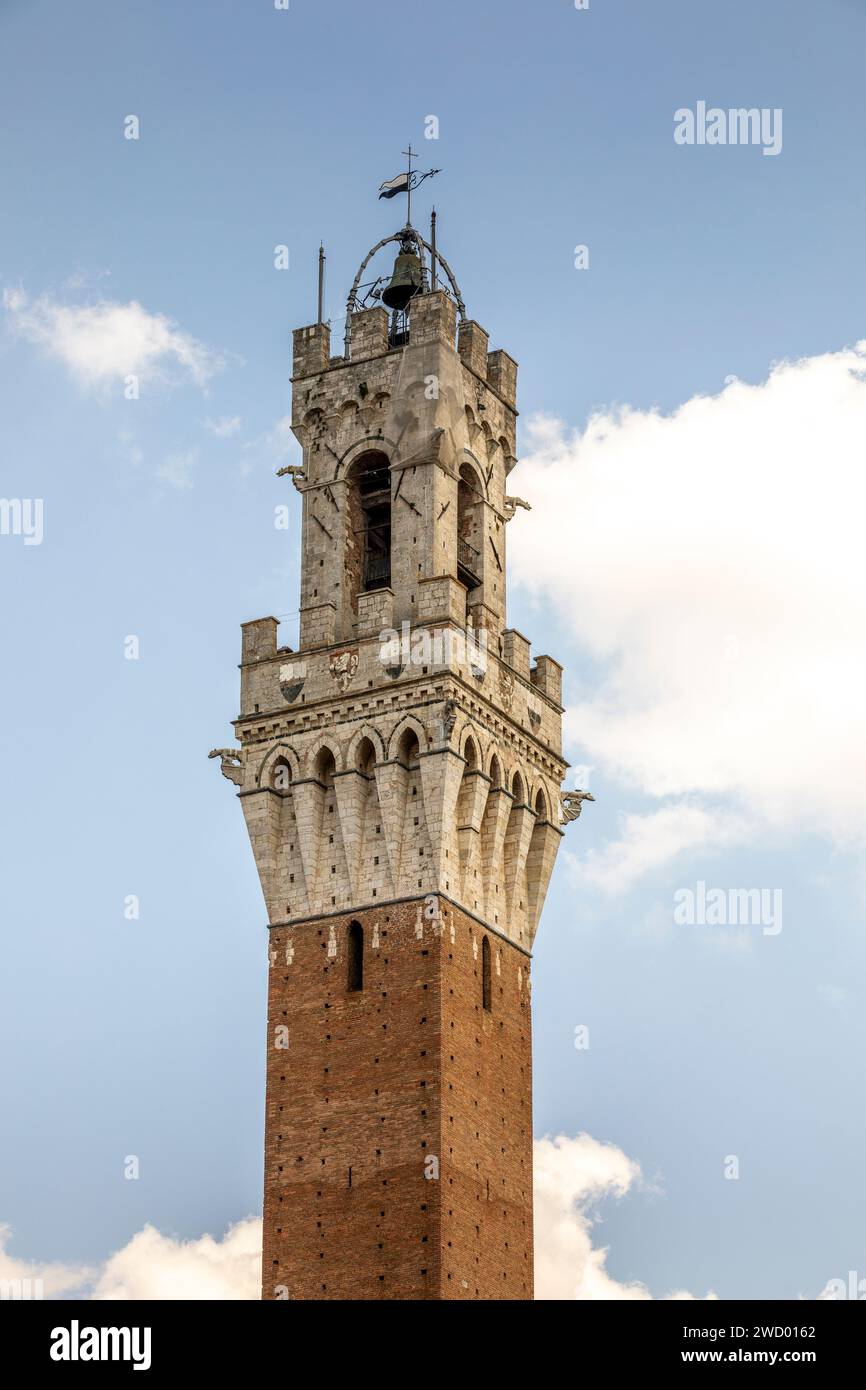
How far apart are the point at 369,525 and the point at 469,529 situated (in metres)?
2.80

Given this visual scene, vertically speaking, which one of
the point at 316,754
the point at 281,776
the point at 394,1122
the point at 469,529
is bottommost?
the point at 394,1122

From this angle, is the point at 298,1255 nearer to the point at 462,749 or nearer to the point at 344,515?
the point at 462,749

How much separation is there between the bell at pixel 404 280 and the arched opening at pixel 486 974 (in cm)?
1959

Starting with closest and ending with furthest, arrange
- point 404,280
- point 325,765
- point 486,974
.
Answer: point 486,974 → point 325,765 → point 404,280

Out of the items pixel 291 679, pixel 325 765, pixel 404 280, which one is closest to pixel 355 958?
pixel 325 765

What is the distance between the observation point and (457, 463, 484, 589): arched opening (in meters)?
77.8

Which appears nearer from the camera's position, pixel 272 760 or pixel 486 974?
pixel 486 974

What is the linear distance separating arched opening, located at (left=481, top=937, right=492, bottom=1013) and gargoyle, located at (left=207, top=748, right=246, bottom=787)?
800cm

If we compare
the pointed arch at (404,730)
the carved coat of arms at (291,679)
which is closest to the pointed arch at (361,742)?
the pointed arch at (404,730)

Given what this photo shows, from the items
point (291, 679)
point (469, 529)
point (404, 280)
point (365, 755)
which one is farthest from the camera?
point (404, 280)

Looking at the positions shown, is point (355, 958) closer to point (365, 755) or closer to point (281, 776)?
point (365, 755)

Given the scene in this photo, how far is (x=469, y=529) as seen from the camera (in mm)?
78500
